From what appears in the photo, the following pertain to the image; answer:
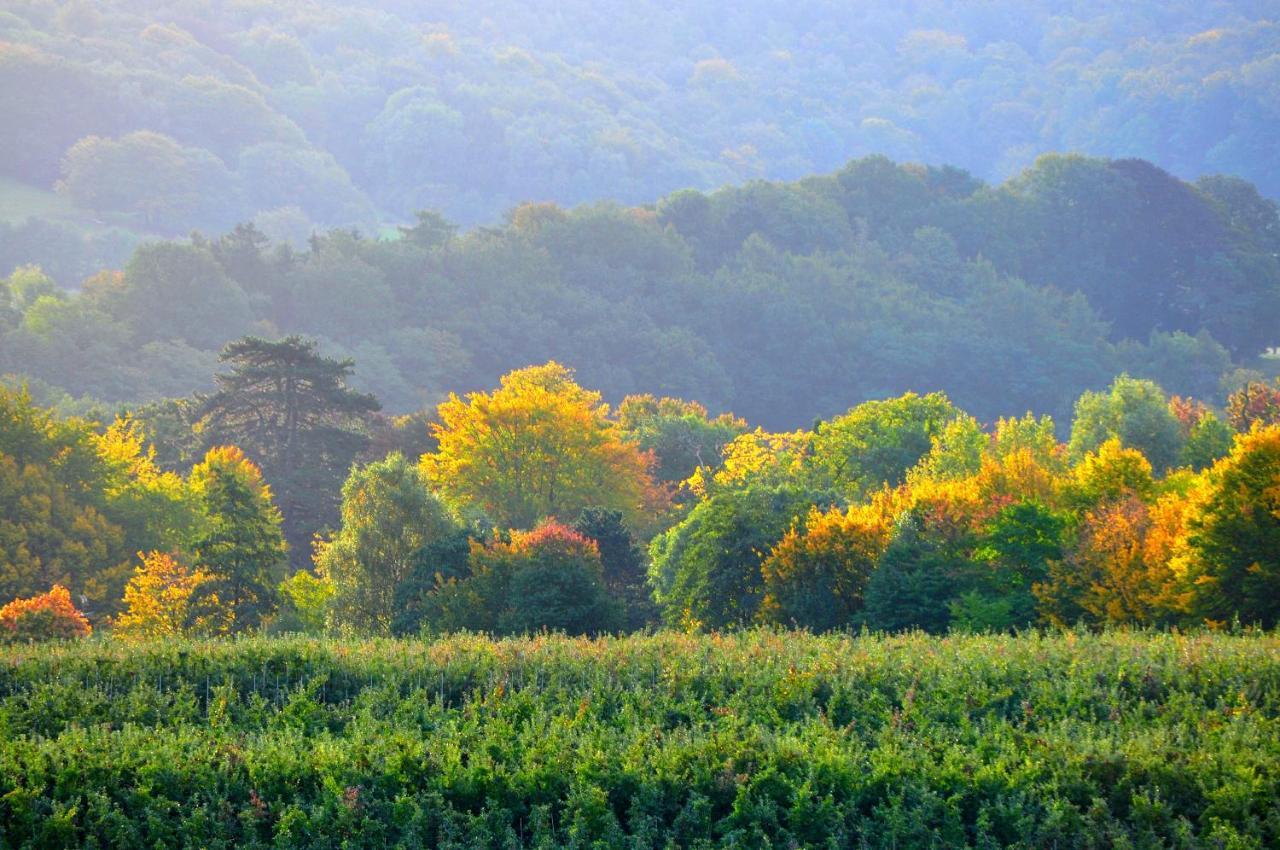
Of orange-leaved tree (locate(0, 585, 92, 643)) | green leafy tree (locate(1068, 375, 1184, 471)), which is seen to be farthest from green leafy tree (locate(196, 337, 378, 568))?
green leafy tree (locate(1068, 375, 1184, 471))

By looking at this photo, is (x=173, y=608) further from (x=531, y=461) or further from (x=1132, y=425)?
(x=1132, y=425)

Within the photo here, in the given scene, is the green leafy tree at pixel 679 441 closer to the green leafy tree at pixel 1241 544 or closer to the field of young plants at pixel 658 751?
the green leafy tree at pixel 1241 544

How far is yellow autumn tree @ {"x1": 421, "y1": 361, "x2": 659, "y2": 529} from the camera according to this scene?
64562 millimetres

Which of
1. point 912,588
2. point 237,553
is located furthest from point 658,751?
point 237,553

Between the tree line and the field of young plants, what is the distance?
24.2ft

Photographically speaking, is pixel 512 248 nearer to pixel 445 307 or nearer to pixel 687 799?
pixel 445 307

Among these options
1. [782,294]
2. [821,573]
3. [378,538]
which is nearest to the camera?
[821,573]

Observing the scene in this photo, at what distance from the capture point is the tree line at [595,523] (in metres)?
37.7

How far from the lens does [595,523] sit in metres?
48.9

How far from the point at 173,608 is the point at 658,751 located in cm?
2898

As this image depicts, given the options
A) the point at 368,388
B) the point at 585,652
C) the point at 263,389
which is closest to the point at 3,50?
the point at 368,388

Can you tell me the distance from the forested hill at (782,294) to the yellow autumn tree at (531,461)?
5572 cm

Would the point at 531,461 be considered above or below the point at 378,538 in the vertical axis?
above

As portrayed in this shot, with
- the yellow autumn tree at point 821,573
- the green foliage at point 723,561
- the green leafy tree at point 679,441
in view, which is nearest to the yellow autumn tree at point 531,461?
the green leafy tree at point 679,441
